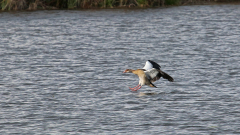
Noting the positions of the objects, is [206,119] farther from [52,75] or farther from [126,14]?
[126,14]

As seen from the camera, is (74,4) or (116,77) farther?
(74,4)

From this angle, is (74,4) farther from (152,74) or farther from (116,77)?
(152,74)

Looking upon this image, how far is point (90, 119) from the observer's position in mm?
11164

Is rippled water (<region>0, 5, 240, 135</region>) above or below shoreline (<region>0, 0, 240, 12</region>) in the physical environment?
below

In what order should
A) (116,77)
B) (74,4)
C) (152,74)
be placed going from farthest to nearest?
(74,4) < (116,77) < (152,74)

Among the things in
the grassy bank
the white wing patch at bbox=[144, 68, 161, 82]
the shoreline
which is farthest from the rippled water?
the grassy bank

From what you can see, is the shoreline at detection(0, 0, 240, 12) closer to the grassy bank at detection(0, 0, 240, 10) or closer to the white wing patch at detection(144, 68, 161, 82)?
the grassy bank at detection(0, 0, 240, 10)

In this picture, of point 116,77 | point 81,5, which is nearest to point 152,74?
point 116,77

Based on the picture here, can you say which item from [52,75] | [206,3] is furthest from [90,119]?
[206,3]

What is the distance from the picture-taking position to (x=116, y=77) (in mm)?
16188

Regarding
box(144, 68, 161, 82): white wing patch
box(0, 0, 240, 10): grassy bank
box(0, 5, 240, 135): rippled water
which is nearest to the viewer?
box(0, 5, 240, 135): rippled water

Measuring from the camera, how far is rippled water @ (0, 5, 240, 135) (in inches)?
428

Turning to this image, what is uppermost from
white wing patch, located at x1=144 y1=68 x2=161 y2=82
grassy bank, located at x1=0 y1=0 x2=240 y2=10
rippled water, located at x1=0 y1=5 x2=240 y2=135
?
grassy bank, located at x1=0 y1=0 x2=240 y2=10

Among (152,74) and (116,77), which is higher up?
(152,74)
